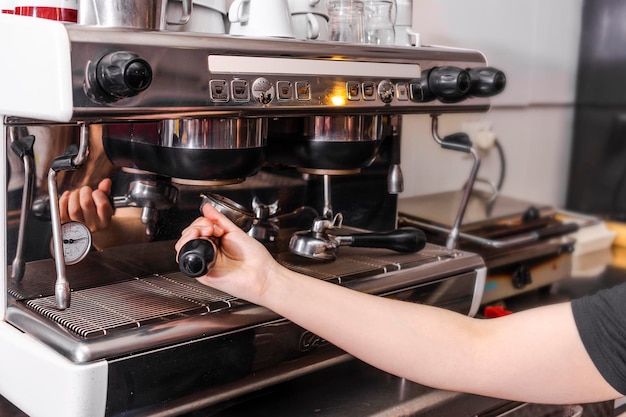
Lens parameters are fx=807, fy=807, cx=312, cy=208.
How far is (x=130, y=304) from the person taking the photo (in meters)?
0.88

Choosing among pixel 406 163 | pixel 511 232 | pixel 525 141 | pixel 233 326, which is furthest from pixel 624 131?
pixel 233 326

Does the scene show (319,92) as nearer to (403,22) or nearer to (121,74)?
(121,74)

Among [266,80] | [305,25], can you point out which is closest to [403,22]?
[305,25]

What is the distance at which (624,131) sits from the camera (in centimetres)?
210

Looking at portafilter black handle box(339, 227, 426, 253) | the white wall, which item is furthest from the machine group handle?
the white wall

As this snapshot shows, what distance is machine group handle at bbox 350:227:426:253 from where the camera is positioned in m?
1.12

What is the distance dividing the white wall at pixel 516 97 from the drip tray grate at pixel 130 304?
2.34 ft

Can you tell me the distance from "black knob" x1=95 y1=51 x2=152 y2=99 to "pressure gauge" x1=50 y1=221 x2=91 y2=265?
231 mm

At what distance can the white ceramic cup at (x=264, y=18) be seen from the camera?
3.16 feet

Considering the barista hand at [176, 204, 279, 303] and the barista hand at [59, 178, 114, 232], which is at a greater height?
the barista hand at [59, 178, 114, 232]

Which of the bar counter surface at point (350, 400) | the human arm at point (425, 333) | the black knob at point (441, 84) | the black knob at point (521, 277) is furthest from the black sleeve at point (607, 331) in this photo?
the black knob at point (521, 277)

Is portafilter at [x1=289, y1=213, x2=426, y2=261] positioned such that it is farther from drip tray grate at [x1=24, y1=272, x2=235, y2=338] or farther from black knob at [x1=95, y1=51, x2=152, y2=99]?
black knob at [x1=95, y1=51, x2=152, y2=99]

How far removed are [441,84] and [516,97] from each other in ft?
3.31

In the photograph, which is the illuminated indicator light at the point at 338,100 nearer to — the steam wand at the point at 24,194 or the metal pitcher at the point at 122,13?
the metal pitcher at the point at 122,13
